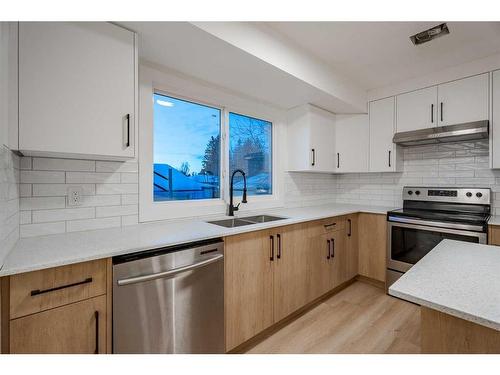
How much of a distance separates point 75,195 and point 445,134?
318cm

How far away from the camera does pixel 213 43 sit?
1.55m

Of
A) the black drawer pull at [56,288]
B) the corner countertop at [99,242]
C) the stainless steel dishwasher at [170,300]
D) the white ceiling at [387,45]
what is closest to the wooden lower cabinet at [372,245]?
the corner countertop at [99,242]

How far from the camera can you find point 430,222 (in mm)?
2320

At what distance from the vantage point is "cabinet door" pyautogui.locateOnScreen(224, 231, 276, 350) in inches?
63.6

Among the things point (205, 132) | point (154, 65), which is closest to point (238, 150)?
point (205, 132)

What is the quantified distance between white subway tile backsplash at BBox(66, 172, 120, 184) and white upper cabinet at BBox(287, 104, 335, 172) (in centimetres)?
193

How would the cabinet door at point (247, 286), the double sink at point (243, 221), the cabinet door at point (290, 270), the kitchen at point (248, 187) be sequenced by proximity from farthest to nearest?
1. the double sink at point (243, 221)
2. the cabinet door at point (290, 270)
3. the cabinet door at point (247, 286)
4. the kitchen at point (248, 187)

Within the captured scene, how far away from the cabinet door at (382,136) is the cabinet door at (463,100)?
0.48 meters

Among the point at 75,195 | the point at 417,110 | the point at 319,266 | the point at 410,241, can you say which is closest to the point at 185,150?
the point at 75,195

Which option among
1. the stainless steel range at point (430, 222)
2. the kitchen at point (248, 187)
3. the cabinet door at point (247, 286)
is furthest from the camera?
the stainless steel range at point (430, 222)

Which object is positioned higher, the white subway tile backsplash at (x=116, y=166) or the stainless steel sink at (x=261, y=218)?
the white subway tile backsplash at (x=116, y=166)

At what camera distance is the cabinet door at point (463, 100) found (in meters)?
2.28

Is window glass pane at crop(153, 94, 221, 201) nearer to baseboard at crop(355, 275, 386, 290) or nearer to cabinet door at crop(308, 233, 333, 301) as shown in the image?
cabinet door at crop(308, 233, 333, 301)

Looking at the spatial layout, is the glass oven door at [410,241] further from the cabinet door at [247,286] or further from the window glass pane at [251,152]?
the cabinet door at [247,286]
